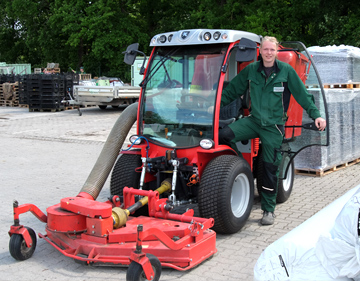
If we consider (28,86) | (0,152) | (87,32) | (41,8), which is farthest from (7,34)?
(0,152)

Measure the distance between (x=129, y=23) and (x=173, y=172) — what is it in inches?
1089

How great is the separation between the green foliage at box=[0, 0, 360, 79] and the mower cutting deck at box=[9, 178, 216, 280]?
1744 centimetres

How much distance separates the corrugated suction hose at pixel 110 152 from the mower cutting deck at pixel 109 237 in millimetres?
1063

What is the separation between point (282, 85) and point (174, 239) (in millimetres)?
2275

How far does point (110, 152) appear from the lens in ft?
19.9

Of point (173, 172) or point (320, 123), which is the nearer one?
point (173, 172)

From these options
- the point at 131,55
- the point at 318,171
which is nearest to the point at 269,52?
the point at 131,55

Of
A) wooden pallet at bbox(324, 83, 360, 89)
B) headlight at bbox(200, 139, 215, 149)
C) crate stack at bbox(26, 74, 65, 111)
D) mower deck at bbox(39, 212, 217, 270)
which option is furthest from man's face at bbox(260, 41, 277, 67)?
crate stack at bbox(26, 74, 65, 111)

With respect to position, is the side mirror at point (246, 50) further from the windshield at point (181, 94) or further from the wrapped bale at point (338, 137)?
the wrapped bale at point (338, 137)

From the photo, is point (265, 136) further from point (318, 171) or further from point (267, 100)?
point (318, 171)

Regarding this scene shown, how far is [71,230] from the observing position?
14.6 feet

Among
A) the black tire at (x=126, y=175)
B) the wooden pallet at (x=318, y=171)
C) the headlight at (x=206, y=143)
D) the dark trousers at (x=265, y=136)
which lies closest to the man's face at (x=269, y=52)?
the dark trousers at (x=265, y=136)

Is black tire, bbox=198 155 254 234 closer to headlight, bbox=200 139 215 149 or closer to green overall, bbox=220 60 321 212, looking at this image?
headlight, bbox=200 139 215 149

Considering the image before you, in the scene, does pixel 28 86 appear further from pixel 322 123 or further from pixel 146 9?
pixel 322 123
